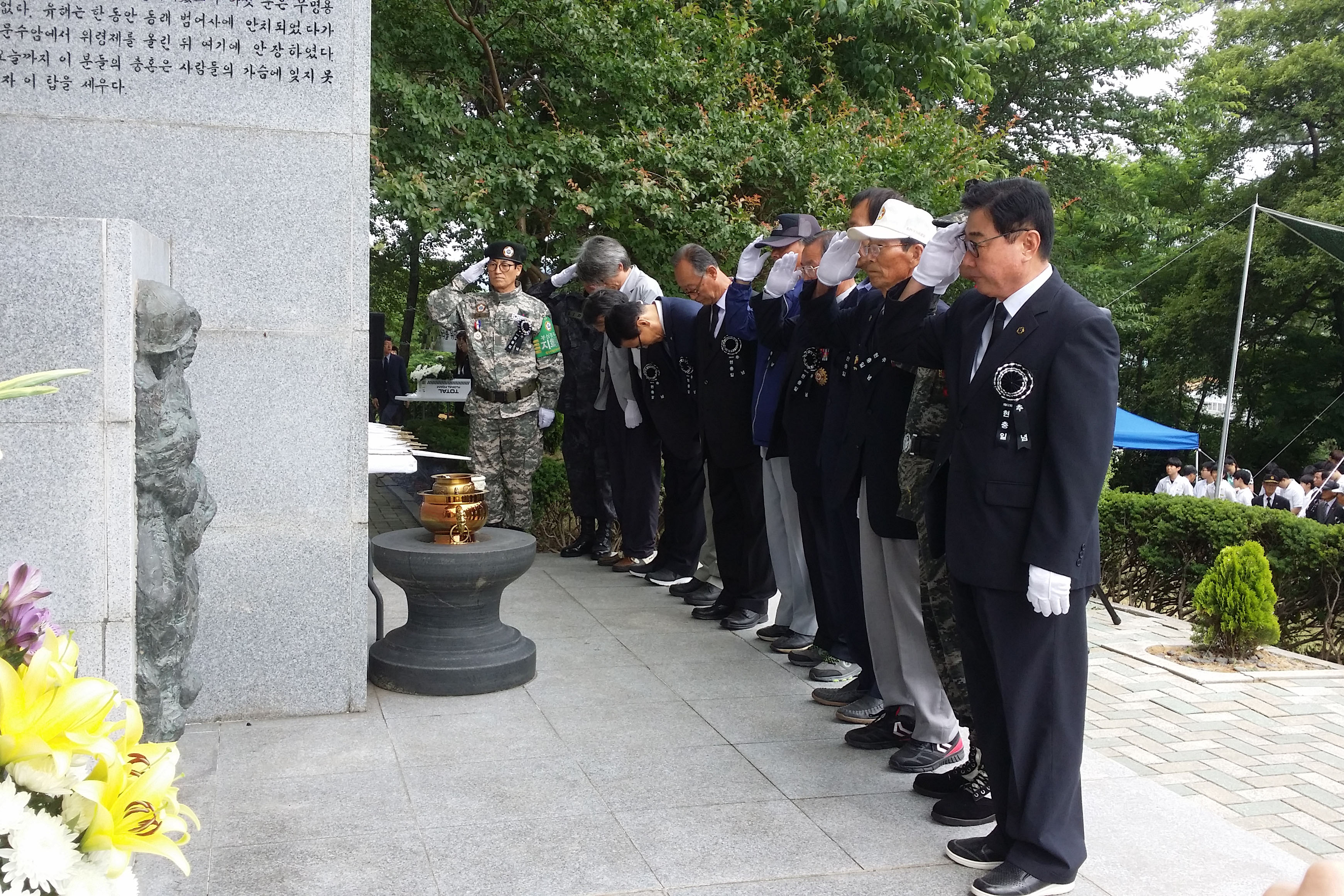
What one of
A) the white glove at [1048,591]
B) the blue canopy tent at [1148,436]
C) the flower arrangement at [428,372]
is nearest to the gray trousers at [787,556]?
the white glove at [1048,591]

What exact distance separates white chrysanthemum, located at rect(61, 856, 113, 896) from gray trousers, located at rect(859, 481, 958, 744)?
339 centimetres

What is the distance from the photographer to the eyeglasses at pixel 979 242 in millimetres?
3402

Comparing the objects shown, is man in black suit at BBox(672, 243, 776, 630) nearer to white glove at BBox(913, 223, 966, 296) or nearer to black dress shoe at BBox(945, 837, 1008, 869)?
white glove at BBox(913, 223, 966, 296)

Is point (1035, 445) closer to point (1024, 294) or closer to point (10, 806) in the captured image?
point (1024, 294)

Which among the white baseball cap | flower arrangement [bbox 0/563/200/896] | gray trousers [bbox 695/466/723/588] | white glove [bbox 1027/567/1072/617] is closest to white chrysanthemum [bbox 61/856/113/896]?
flower arrangement [bbox 0/563/200/896]

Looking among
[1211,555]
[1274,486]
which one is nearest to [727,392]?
[1211,555]

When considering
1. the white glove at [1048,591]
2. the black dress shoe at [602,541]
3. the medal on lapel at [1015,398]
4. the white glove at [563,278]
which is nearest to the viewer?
the white glove at [1048,591]

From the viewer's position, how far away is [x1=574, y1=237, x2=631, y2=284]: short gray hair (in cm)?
729

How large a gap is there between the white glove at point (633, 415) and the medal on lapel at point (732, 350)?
1.41m

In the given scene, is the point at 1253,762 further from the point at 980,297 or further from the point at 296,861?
the point at 296,861

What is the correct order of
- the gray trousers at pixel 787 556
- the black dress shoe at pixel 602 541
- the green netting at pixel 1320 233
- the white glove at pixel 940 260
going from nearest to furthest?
the white glove at pixel 940 260
the gray trousers at pixel 787 556
the black dress shoe at pixel 602 541
the green netting at pixel 1320 233

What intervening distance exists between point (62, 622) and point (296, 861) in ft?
3.06

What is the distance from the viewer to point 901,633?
4.33 m

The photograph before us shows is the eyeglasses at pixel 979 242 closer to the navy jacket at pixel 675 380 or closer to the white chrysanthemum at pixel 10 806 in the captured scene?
the white chrysanthemum at pixel 10 806
